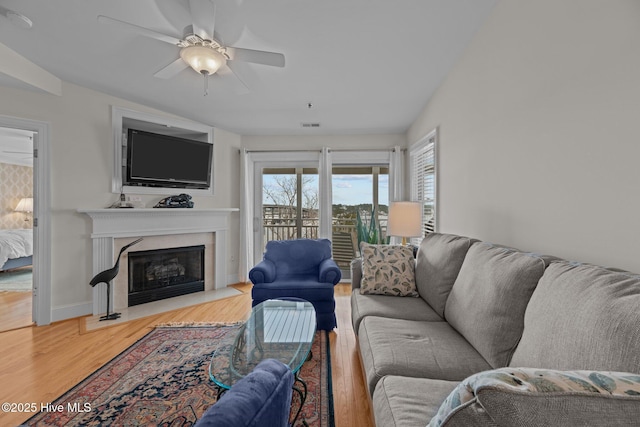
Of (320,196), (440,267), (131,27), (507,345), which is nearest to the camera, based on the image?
(507,345)

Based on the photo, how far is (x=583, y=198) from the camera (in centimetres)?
127

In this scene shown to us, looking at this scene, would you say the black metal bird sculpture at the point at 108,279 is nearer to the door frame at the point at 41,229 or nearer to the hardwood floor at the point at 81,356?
the hardwood floor at the point at 81,356

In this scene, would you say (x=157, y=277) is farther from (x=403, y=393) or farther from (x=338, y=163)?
(x=403, y=393)

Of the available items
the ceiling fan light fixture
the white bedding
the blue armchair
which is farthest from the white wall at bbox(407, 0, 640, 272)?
the white bedding

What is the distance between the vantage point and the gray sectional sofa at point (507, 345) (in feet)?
1.52

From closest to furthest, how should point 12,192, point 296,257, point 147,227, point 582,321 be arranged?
point 582,321, point 296,257, point 147,227, point 12,192

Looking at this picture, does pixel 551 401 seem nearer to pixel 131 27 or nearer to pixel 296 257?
pixel 131 27

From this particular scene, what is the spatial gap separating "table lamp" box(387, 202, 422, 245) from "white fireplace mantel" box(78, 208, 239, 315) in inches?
96.6

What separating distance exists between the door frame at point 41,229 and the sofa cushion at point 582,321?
3.98 m

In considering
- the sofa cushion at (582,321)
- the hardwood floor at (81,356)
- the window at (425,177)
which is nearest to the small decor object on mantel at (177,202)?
the hardwood floor at (81,356)

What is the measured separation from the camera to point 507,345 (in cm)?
120

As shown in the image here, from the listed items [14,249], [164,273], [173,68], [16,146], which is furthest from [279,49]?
[14,249]

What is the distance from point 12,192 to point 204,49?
6.83 metres

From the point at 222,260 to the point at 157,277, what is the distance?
0.87 metres
